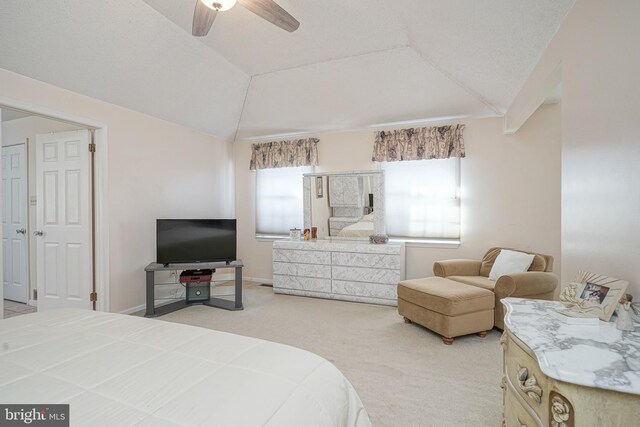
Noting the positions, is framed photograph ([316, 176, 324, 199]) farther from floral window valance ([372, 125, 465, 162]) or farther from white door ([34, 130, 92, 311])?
white door ([34, 130, 92, 311])

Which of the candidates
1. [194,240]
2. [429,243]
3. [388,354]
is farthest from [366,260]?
[194,240]

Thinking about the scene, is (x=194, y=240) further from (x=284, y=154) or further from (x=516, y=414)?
(x=516, y=414)

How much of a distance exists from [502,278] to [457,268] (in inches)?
27.8

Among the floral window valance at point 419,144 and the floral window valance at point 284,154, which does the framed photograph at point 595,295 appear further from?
the floral window valance at point 284,154

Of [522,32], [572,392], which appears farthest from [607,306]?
[522,32]

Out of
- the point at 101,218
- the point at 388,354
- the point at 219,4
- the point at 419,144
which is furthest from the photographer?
the point at 419,144

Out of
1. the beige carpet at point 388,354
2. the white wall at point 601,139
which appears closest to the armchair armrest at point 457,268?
the beige carpet at point 388,354

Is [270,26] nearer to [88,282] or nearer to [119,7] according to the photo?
[119,7]

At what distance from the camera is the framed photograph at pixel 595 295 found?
124cm

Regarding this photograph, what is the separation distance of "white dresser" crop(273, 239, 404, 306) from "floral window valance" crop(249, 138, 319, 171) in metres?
1.29

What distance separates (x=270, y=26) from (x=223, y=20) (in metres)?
0.43

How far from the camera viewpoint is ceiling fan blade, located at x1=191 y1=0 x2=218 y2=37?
6.51ft

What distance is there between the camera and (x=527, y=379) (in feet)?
3.69

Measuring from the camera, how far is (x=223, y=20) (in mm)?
2887
